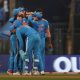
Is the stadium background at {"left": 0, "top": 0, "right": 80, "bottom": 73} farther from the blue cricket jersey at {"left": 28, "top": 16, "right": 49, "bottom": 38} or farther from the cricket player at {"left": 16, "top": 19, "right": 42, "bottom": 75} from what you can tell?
the cricket player at {"left": 16, "top": 19, "right": 42, "bottom": 75}

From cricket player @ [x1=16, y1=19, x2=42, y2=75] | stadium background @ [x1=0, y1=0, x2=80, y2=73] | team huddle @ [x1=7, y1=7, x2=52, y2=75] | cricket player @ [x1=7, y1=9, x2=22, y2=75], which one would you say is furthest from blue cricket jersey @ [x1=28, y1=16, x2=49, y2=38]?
stadium background @ [x1=0, y1=0, x2=80, y2=73]

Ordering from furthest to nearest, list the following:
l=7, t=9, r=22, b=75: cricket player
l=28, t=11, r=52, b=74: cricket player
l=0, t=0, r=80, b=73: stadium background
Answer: l=0, t=0, r=80, b=73: stadium background
l=28, t=11, r=52, b=74: cricket player
l=7, t=9, r=22, b=75: cricket player

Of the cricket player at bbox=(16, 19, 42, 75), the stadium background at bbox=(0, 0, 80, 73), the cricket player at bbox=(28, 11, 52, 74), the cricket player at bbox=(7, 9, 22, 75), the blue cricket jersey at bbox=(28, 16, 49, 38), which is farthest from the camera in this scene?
the stadium background at bbox=(0, 0, 80, 73)

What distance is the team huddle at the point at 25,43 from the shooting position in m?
13.3

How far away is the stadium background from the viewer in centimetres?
1720

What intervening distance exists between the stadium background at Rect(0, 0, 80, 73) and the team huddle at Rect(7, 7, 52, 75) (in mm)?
2767

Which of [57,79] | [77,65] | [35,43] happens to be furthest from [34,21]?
[77,65]

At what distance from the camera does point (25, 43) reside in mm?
13664

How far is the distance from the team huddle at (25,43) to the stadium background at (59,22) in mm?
2767

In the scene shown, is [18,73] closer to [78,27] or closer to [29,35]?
[29,35]

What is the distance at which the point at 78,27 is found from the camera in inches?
690

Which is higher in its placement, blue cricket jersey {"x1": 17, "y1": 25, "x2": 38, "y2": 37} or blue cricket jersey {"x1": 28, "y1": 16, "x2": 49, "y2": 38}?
blue cricket jersey {"x1": 28, "y1": 16, "x2": 49, "y2": 38}

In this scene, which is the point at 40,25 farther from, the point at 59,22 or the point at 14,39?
the point at 59,22

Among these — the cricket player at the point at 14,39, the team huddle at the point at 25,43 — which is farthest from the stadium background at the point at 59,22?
the cricket player at the point at 14,39
